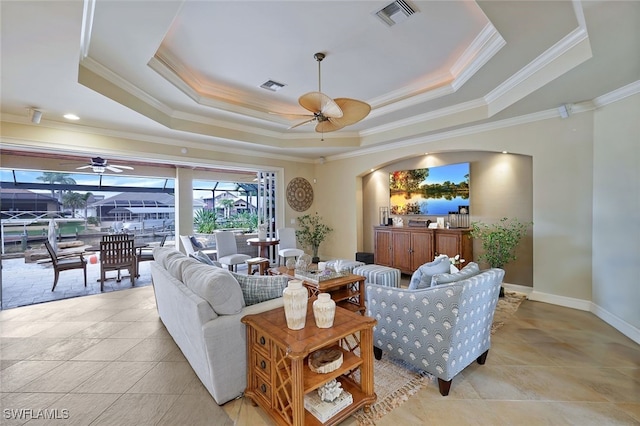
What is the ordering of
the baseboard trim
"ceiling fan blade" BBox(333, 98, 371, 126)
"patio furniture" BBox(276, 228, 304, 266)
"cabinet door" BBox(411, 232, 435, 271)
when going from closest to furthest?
1. "ceiling fan blade" BBox(333, 98, 371, 126)
2. the baseboard trim
3. "cabinet door" BBox(411, 232, 435, 271)
4. "patio furniture" BBox(276, 228, 304, 266)

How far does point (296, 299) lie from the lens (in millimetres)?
1728

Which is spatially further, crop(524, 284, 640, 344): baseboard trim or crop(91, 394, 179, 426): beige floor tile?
crop(524, 284, 640, 344): baseboard trim

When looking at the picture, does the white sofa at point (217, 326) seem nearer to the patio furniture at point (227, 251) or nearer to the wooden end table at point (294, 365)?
the wooden end table at point (294, 365)

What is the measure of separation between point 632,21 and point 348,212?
16.9ft

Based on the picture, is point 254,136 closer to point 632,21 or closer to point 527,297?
point 632,21

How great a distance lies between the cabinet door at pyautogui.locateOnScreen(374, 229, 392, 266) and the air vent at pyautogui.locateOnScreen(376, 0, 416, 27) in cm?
380

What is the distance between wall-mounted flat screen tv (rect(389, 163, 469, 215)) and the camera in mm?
5027

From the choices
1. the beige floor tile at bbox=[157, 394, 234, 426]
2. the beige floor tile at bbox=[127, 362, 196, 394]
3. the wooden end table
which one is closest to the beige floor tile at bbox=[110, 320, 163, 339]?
the beige floor tile at bbox=[127, 362, 196, 394]

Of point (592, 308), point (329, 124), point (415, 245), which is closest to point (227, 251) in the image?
point (329, 124)

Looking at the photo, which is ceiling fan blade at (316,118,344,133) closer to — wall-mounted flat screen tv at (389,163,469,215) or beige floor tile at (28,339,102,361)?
wall-mounted flat screen tv at (389,163,469,215)

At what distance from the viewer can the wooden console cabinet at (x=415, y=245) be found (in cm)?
462

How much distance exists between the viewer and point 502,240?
4.07 meters

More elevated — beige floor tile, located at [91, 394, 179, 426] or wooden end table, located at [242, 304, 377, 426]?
wooden end table, located at [242, 304, 377, 426]

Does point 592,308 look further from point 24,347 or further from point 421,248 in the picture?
point 24,347
